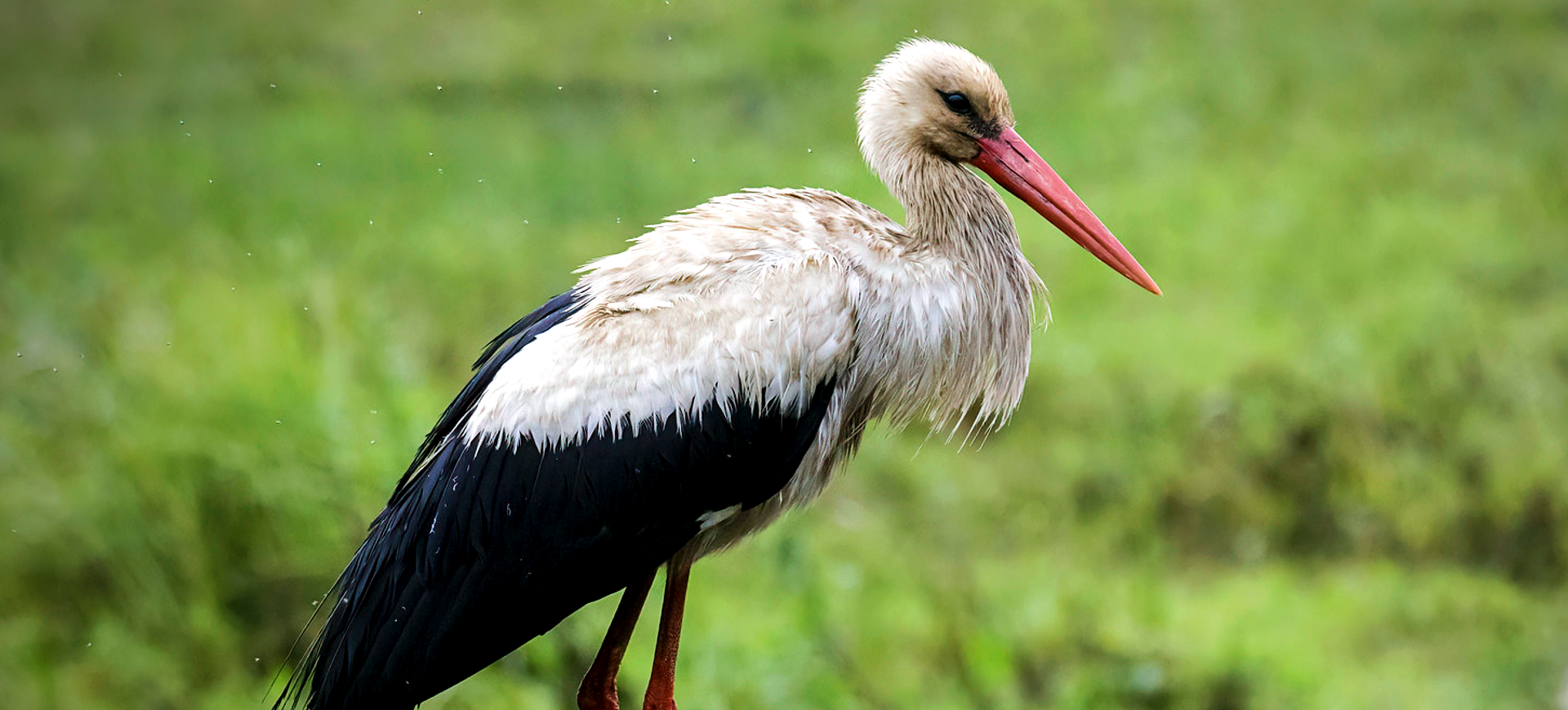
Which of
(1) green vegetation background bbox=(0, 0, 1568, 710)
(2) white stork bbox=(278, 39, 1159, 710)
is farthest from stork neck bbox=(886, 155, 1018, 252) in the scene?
(1) green vegetation background bbox=(0, 0, 1568, 710)

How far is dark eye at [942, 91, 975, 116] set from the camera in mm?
2623

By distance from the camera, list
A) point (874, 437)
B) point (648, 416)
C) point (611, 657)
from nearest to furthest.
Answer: point (648, 416) → point (611, 657) → point (874, 437)

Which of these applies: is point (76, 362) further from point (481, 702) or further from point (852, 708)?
point (852, 708)

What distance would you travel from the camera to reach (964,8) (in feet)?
23.9

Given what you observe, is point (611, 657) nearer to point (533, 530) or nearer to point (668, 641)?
point (668, 641)

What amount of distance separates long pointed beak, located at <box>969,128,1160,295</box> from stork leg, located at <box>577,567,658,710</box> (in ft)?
3.09

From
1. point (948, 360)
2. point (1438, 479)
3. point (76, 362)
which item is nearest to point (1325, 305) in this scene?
point (1438, 479)

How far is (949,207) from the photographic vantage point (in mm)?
2615

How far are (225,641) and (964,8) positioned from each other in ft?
15.7

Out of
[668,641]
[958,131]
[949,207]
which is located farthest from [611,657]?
[958,131]

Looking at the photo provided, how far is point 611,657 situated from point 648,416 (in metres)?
0.47

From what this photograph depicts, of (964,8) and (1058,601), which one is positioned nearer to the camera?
(1058,601)

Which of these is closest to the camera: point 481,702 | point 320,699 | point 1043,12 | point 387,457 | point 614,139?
point 320,699

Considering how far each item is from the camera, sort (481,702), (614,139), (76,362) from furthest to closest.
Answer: (614,139) < (76,362) < (481,702)
